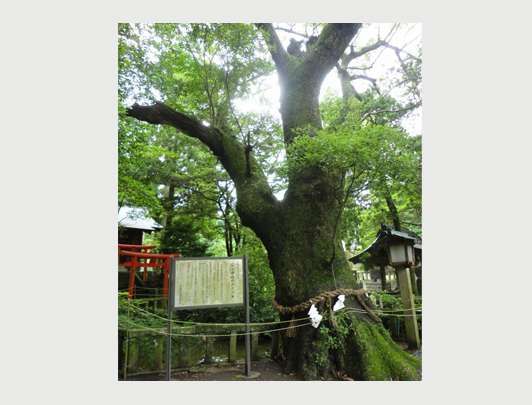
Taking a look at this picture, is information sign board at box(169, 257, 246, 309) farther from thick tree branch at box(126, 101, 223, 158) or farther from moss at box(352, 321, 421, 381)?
thick tree branch at box(126, 101, 223, 158)

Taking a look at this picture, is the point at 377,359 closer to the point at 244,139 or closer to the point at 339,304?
the point at 339,304

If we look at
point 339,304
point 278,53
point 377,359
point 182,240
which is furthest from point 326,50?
point 182,240

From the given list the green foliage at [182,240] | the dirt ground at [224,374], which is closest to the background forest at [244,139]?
the green foliage at [182,240]

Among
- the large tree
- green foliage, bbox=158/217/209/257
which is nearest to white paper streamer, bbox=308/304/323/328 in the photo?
the large tree

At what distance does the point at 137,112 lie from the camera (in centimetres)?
407

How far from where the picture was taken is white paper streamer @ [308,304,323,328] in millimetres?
2984

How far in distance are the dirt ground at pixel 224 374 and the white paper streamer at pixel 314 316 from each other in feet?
1.69

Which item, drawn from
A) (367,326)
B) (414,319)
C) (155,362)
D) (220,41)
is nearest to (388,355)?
(367,326)

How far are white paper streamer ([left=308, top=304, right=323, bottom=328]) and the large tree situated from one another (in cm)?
7

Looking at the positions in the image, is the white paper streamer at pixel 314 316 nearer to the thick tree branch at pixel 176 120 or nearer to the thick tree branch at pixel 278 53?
the thick tree branch at pixel 176 120

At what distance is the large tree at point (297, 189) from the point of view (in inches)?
117

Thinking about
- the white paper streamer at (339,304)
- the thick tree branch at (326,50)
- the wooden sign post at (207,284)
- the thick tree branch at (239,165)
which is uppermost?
the thick tree branch at (326,50)

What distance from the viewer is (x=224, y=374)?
304 cm

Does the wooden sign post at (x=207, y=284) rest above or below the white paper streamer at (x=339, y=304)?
above
